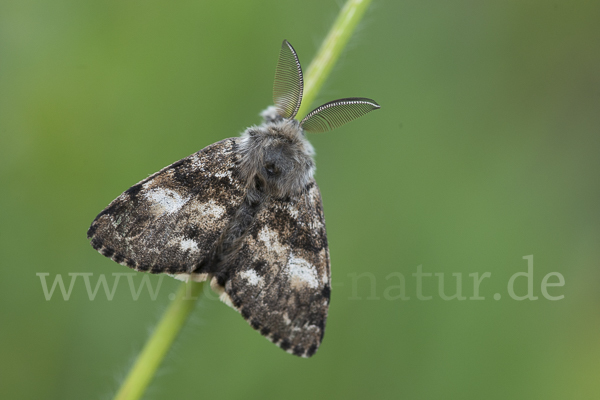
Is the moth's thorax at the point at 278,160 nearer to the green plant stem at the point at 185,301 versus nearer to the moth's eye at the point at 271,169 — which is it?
the moth's eye at the point at 271,169

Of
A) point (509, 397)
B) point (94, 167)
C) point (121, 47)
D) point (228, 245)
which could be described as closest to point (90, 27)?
point (121, 47)

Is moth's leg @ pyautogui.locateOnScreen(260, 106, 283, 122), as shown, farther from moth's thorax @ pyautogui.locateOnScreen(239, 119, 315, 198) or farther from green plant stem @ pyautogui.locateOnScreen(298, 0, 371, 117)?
green plant stem @ pyautogui.locateOnScreen(298, 0, 371, 117)

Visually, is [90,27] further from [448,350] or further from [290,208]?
[448,350]

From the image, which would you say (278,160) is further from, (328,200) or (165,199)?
(328,200)

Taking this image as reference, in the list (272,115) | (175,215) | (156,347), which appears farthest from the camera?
(272,115)

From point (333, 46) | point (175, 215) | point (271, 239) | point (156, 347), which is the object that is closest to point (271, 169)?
point (271, 239)

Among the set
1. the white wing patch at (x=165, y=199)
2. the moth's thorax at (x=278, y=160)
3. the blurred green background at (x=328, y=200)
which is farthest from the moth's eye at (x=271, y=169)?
the blurred green background at (x=328, y=200)

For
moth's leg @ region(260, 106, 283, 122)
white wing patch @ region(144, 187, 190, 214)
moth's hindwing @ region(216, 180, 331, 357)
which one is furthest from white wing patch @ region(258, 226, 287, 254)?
moth's leg @ region(260, 106, 283, 122)
